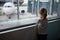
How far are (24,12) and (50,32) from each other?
3.81 feet

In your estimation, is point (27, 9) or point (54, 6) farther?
point (54, 6)

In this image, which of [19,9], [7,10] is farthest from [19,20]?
[7,10]

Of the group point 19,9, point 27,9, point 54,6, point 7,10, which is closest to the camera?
point 7,10

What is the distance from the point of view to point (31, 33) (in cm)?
347

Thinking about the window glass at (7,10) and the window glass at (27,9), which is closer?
the window glass at (7,10)

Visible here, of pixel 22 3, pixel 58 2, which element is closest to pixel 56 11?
pixel 58 2

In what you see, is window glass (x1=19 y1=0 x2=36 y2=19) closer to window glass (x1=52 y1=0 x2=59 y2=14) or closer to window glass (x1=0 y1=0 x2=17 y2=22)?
window glass (x1=0 y1=0 x2=17 y2=22)

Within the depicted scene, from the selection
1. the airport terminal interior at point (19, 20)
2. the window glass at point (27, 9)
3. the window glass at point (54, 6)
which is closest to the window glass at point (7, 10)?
the airport terminal interior at point (19, 20)

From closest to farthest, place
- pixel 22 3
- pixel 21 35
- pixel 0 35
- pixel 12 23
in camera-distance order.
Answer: pixel 0 35 < pixel 21 35 < pixel 12 23 < pixel 22 3

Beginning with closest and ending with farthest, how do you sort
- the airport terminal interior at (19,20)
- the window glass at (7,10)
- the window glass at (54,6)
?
the airport terminal interior at (19,20)
the window glass at (7,10)
the window glass at (54,6)

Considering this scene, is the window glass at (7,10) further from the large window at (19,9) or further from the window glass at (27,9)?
the window glass at (27,9)

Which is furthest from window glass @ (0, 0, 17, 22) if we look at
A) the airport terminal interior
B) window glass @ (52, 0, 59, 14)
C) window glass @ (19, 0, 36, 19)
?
window glass @ (52, 0, 59, 14)

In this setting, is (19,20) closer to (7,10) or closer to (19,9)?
(19,9)

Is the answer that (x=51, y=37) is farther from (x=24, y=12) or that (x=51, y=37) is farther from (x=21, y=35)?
(x=21, y=35)
